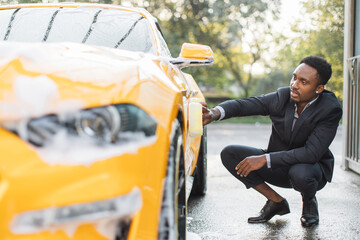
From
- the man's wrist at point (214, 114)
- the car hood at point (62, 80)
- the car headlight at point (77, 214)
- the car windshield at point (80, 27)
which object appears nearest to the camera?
the car headlight at point (77, 214)

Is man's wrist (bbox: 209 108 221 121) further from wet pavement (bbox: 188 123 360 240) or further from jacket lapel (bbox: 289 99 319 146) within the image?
wet pavement (bbox: 188 123 360 240)

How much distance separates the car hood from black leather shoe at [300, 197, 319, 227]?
210cm

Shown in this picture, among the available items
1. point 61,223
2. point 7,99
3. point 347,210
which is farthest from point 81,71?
point 347,210

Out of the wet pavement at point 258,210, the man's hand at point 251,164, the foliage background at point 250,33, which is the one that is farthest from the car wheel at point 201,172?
the foliage background at point 250,33

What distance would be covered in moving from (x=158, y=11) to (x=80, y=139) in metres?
21.3

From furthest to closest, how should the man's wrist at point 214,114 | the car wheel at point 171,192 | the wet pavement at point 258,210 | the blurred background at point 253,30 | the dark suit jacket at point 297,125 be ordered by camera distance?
the blurred background at point 253,30
the man's wrist at point 214,114
the dark suit jacket at point 297,125
the wet pavement at point 258,210
the car wheel at point 171,192

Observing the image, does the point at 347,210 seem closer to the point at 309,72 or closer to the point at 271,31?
the point at 309,72

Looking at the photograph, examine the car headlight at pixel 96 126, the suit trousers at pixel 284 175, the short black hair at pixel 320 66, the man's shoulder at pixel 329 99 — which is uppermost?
the car headlight at pixel 96 126

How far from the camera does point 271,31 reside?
23.4 m

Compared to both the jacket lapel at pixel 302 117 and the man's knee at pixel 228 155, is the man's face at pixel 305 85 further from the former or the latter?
the man's knee at pixel 228 155

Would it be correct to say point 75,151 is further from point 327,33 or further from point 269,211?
point 327,33

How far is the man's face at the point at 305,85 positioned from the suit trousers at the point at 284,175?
1.67 feet

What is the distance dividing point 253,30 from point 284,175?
20389mm

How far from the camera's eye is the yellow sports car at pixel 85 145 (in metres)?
1.45
